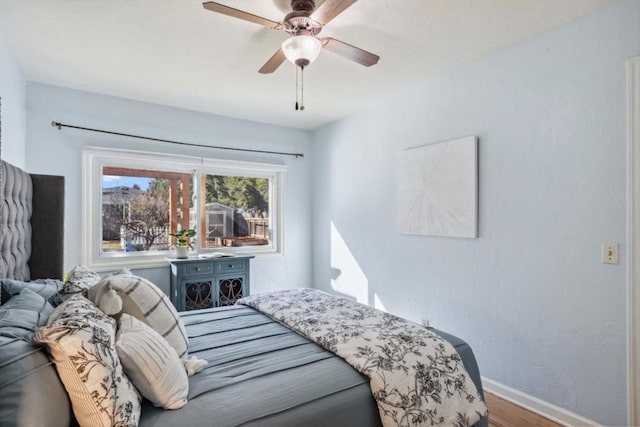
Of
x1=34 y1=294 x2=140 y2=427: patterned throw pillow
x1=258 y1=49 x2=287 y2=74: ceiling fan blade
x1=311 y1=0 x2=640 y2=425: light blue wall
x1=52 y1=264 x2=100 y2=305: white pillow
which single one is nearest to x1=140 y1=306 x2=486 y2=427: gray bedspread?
x1=34 y1=294 x2=140 y2=427: patterned throw pillow

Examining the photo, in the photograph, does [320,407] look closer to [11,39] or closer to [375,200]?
[375,200]

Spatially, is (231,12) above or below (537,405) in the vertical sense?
above

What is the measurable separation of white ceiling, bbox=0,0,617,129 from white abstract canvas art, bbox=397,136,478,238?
65cm

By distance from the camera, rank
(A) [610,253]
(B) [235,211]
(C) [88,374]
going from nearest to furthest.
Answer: (C) [88,374], (A) [610,253], (B) [235,211]

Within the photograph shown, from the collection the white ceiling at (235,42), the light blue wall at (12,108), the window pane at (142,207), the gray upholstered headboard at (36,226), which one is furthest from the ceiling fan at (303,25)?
the window pane at (142,207)

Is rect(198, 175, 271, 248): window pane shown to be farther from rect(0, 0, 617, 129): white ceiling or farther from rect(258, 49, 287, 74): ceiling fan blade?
rect(258, 49, 287, 74): ceiling fan blade

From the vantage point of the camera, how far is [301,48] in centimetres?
182

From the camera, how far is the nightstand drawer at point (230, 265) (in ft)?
12.0

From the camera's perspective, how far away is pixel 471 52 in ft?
8.24

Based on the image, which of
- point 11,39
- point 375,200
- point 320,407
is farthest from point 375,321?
point 11,39

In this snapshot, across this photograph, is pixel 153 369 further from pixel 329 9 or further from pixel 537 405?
pixel 537 405

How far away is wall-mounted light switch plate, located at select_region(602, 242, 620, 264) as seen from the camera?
1947mm

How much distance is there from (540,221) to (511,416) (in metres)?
1.27

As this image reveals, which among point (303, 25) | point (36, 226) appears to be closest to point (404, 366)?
point (303, 25)
